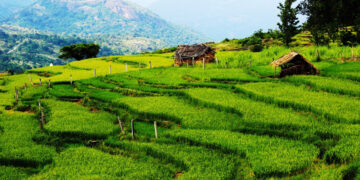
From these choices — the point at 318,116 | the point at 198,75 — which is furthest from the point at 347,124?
the point at 198,75

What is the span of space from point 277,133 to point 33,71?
140ft

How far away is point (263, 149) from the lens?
9281 mm

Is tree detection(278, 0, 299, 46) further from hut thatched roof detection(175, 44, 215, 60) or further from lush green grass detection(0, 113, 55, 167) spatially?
lush green grass detection(0, 113, 55, 167)

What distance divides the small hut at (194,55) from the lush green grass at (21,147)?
79.5 feet

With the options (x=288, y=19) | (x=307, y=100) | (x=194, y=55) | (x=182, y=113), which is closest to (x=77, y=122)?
(x=182, y=113)

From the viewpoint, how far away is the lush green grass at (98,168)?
326 inches

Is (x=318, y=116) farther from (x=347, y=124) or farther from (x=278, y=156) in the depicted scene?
(x=278, y=156)

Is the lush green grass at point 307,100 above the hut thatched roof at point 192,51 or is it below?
below

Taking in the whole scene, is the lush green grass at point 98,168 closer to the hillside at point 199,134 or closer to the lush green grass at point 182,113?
the hillside at point 199,134

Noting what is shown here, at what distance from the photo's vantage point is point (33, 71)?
43000 mm

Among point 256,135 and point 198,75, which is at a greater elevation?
point 198,75

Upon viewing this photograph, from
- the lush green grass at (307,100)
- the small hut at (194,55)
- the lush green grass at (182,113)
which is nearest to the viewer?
the lush green grass at (307,100)

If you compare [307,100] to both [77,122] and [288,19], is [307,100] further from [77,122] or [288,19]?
[288,19]

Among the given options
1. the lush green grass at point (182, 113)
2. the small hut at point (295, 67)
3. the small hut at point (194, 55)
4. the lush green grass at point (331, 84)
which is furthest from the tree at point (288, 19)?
Answer: the lush green grass at point (182, 113)
